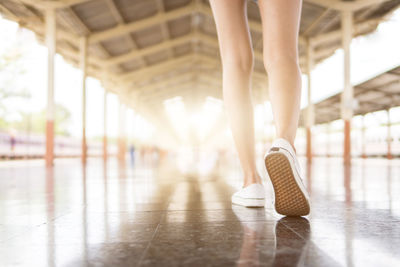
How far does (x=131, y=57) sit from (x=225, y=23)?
12374 mm

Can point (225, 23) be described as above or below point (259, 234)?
above

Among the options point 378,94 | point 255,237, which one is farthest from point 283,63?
point 378,94

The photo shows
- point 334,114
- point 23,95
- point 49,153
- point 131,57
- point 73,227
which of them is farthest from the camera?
point 23,95

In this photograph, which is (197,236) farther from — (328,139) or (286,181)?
(328,139)

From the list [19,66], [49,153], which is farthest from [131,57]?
[19,66]

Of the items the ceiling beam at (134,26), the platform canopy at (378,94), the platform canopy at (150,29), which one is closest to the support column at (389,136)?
the platform canopy at (378,94)

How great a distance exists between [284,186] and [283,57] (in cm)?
57

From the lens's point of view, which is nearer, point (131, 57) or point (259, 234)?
point (259, 234)

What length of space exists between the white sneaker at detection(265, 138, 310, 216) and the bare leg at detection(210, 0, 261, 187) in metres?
0.36

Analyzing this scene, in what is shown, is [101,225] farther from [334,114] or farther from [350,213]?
[334,114]

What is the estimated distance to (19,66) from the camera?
66.5 feet

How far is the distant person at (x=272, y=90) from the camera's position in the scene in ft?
3.98

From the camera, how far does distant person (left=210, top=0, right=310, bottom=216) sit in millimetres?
1212

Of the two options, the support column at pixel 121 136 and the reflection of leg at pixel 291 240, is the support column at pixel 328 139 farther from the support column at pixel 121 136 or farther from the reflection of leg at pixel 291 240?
the reflection of leg at pixel 291 240
